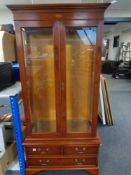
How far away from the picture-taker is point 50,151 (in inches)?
71.3

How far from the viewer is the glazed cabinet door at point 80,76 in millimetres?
1625

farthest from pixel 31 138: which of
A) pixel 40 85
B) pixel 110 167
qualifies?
pixel 110 167

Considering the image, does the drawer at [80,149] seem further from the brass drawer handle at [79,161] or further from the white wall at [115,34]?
the white wall at [115,34]

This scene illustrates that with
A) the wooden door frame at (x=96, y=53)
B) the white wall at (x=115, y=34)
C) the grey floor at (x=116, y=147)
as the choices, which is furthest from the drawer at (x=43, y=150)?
the white wall at (x=115, y=34)

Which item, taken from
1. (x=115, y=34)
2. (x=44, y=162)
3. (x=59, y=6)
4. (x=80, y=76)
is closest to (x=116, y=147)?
(x=44, y=162)

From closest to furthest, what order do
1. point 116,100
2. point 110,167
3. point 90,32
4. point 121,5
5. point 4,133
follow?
point 90,32, point 4,133, point 110,167, point 121,5, point 116,100

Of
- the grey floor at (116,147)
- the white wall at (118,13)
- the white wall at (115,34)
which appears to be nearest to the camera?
the grey floor at (116,147)

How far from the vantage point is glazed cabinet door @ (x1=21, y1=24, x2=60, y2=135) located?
5.24 ft

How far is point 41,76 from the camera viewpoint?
1.83 m

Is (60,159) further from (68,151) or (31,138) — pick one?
(31,138)

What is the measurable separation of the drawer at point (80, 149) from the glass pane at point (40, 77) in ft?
0.90

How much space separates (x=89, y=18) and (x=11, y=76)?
1.12 m

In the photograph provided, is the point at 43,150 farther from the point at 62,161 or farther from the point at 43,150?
the point at 62,161

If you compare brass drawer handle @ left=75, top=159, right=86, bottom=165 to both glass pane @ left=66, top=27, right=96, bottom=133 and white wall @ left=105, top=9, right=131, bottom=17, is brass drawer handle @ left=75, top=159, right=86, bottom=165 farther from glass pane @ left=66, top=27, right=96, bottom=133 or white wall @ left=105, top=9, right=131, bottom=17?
white wall @ left=105, top=9, right=131, bottom=17
